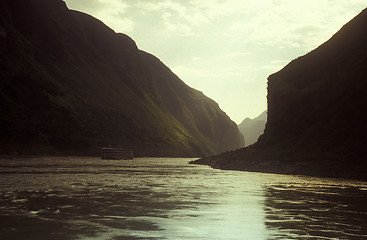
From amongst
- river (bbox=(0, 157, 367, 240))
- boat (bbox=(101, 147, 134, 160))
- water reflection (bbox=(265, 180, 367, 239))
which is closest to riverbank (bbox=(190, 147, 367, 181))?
water reflection (bbox=(265, 180, 367, 239))

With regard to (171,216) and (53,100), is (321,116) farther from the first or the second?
(53,100)

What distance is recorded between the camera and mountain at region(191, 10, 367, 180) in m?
62.2

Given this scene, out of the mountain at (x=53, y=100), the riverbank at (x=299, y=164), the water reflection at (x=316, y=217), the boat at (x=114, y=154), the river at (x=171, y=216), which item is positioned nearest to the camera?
the river at (x=171, y=216)

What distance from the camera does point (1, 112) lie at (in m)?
135

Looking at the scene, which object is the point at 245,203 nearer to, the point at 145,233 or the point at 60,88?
the point at 145,233

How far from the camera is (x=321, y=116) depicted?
73375mm

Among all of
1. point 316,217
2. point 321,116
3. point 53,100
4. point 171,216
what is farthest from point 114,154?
point 316,217

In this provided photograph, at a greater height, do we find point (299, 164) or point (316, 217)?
point (299, 164)

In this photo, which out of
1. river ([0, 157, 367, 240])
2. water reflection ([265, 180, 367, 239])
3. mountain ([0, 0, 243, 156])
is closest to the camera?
river ([0, 157, 367, 240])

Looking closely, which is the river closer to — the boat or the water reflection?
the water reflection

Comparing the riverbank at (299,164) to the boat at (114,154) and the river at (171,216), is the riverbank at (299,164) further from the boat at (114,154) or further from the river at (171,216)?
the boat at (114,154)

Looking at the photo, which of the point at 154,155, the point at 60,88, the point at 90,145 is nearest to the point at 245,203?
the point at 90,145

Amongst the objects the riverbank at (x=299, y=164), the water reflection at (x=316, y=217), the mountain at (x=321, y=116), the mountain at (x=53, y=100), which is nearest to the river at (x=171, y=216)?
the water reflection at (x=316, y=217)

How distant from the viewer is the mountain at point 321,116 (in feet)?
204
